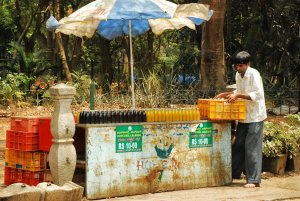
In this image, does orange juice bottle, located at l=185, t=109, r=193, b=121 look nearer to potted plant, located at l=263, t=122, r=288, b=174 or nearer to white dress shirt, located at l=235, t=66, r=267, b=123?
white dress shirt, located at l=235, t=66, r=267, b=123


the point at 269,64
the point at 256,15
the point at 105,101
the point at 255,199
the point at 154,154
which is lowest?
the point at 255,199

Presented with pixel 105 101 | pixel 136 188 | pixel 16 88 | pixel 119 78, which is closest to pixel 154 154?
pixel 136 188

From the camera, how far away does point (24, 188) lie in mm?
7664

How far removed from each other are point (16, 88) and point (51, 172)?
13.8 m

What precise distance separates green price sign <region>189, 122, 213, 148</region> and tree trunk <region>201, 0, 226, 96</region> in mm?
8553

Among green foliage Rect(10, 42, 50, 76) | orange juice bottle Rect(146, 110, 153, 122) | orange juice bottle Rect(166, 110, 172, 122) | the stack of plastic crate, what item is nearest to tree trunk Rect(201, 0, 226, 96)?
green foliage Rect(10, 42, 50, 76)

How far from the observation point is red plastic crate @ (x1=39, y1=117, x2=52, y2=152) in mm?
9000

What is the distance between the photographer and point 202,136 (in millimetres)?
9625

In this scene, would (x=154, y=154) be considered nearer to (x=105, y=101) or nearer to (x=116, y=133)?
(x=116, y=133)

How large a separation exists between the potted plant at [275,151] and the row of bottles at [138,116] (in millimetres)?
1747

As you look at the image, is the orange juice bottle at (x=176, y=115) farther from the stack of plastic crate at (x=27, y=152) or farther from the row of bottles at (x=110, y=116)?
the stack of plastic crate at (x=27, y=152)

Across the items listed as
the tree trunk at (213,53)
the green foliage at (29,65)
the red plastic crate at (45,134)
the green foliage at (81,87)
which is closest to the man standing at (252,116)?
the red plastic crate at (45,134)

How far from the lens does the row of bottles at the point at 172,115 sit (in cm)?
917

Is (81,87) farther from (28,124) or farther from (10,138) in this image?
(28,124)
